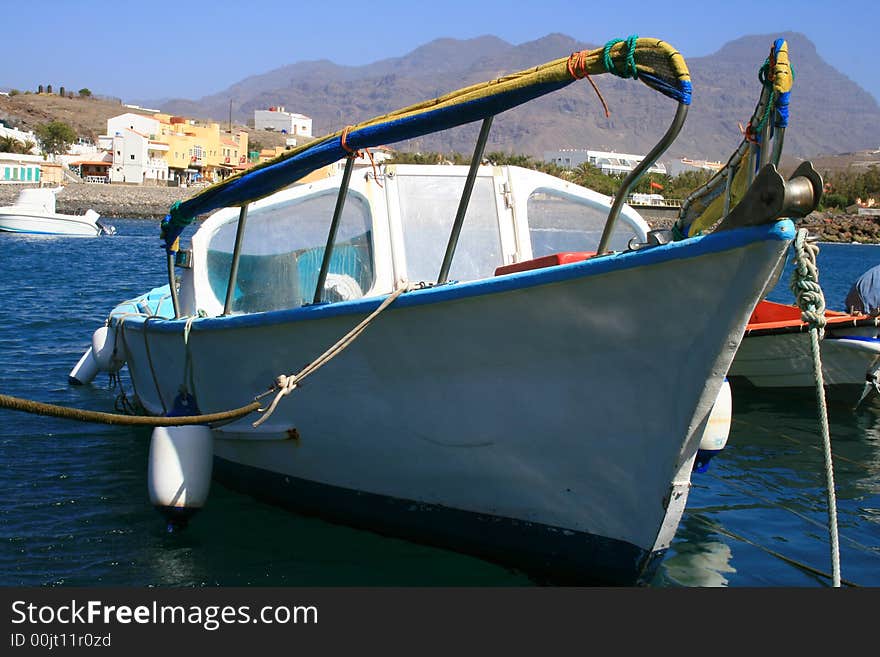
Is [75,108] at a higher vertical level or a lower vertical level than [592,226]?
higher

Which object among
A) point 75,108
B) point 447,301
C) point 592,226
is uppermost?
point 75,108

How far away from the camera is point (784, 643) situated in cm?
546

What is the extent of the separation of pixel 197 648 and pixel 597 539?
247 centimetres

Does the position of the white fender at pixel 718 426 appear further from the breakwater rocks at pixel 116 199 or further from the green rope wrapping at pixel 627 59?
the breakwater rocks at pixel 116 199

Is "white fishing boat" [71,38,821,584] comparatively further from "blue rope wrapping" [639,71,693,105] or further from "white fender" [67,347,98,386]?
"white fender" [67,347,98,386]

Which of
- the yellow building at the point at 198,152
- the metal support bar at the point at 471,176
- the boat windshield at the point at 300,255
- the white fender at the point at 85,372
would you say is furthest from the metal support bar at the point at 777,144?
the yellow building at the point at 198,152

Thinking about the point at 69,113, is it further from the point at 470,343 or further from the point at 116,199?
the point at 470,343

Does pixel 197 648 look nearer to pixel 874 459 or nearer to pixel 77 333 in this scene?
pixel 874 459

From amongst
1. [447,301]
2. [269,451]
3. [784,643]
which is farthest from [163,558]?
[784,643]

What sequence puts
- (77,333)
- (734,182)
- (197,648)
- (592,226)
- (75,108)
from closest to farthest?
(197,648) → (734,182) → (592,226) → (77,333) → (75,108)

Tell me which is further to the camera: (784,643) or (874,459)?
(874,459)

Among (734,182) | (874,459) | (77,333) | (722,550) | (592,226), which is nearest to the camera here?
(734,182)

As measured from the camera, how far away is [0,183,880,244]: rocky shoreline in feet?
264

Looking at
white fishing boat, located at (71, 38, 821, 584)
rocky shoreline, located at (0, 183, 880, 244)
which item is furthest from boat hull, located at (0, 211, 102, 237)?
white fishing boat, located at (71, 38, 821, 584)
